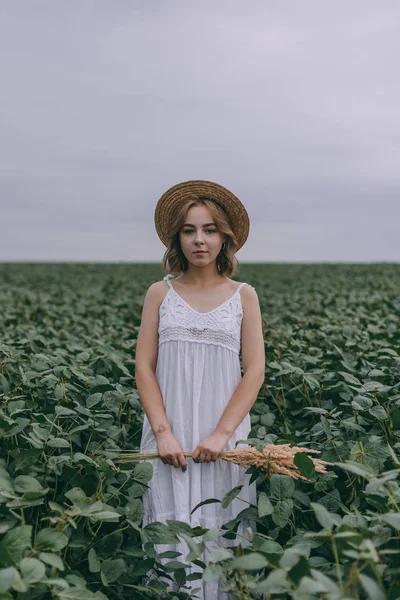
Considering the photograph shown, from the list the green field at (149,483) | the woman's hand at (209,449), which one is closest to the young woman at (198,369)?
the woman's hand at (209,449)

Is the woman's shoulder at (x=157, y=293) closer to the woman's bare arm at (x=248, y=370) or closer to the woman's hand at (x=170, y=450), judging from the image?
the woman's bare arm at (x=248, y=370)

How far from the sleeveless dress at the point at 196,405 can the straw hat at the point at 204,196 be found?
350mm

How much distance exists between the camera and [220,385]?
102 inches

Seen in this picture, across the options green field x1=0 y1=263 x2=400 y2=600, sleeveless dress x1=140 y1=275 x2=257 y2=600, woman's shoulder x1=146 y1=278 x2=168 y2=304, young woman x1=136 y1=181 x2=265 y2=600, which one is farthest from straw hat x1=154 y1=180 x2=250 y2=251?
green field x1=0 y1=263 x2=400 y2=600

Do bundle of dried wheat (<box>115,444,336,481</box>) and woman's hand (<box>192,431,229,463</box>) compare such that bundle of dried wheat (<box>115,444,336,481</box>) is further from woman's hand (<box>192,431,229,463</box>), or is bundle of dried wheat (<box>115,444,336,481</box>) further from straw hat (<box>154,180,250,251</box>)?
straw hat (<box>154,180,250,251</box>)

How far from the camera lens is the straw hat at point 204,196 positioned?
2.75 metres

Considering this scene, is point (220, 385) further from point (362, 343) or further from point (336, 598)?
point (362, 343)

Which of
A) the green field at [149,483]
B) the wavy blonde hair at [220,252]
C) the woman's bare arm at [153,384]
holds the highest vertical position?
the wavy blonde hair at [220,252]

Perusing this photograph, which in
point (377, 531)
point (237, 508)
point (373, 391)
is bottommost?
point (237, 508)

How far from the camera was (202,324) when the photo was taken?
103 inches

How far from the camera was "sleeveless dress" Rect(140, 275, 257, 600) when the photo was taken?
8.14 feet

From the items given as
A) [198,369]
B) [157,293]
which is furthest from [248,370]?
[157,293]

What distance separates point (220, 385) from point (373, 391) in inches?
34.2

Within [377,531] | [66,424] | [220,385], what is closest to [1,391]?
[66,424]
